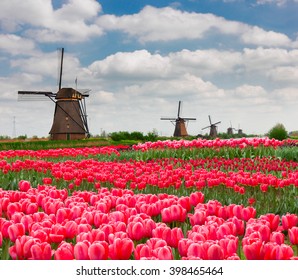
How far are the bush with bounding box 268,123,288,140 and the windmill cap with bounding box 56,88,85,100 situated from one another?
16203mm

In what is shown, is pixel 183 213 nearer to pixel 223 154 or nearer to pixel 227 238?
pixel 227 238

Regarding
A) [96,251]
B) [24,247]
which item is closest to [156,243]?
[96,251]

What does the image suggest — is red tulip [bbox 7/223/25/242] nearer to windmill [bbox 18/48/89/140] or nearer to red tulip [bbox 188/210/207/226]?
red tulip [bbox 188/210/207/226]

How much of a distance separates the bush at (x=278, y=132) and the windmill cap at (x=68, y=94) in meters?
16.2

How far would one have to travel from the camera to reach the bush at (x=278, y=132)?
37.8m

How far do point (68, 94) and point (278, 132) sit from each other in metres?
17.4

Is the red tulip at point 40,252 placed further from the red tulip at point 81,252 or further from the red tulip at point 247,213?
the red tulip at point 247,213

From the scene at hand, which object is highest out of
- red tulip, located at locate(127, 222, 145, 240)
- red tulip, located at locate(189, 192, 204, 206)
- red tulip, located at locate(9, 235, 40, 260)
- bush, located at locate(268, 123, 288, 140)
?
bush, located at locate(268, 123, 288, 140)

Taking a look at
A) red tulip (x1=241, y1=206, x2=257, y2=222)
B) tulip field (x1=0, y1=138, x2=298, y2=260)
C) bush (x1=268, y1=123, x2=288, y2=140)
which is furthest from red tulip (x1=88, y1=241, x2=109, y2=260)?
bush (x1=268, y1=123, x2=288, y2=140)

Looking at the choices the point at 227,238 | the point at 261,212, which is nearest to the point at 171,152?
the point at 261,212

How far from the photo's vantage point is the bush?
37.8m

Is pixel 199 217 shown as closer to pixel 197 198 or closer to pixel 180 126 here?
pixel 197 198
